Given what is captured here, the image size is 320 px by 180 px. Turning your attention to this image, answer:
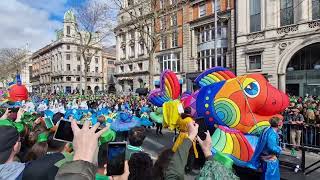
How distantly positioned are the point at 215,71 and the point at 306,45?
17.0 m

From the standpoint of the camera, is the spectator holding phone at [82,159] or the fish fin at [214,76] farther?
the fish fin at [214,76]

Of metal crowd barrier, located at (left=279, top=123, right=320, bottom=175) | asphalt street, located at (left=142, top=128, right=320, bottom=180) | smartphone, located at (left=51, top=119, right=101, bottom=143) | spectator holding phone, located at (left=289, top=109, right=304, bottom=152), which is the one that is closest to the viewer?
smartphone, located at (left=51, top=119, right=101, bottom=143)

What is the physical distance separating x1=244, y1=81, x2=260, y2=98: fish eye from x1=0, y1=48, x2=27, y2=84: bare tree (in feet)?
184

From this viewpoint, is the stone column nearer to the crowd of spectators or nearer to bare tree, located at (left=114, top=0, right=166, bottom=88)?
bare tree, located at (left=114, top=0, right=166, bottom=88)

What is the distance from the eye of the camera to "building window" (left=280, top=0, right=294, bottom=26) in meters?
22.5

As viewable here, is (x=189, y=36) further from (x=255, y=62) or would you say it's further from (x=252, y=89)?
(x=252, y=89)

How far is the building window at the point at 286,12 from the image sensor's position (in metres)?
22.5

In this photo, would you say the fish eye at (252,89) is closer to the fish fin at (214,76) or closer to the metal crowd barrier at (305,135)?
the fish fin at (214,76)

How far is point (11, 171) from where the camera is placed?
6.87 feet

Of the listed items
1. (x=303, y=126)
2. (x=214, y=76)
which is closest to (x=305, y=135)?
(x=303, y=126)

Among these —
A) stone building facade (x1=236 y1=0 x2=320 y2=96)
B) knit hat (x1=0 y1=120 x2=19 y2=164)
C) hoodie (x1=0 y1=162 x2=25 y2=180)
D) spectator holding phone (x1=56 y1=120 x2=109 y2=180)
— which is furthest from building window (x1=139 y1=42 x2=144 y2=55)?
spectator holding phone (x1=56 y1=120 x2=109 y2=180)

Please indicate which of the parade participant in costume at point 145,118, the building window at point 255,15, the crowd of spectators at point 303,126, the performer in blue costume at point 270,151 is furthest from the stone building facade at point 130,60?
the performer in blue costume at point 270,151

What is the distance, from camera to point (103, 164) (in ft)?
8.95

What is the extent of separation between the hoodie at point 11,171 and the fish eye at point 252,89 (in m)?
5.24
